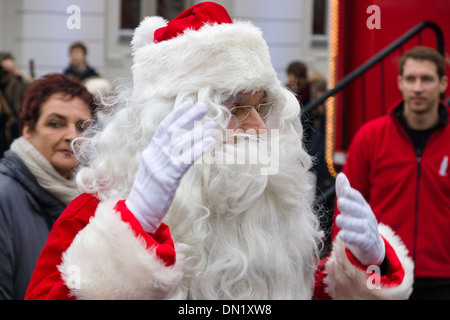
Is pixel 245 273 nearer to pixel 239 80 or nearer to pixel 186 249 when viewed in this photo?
pixel 186 249

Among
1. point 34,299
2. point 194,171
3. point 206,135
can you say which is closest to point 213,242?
point 194,171

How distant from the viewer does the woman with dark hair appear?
3.11 m

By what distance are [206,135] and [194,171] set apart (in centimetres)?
31

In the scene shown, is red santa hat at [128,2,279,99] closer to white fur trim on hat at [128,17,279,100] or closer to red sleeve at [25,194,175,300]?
white fur trim on hat at [128,17,279,100]

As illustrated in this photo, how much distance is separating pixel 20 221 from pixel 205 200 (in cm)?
125

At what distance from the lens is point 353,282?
7.56ft

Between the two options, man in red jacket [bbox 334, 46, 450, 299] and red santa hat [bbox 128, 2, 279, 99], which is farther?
man in red jacket [bbox 334, 46, 450, 299]

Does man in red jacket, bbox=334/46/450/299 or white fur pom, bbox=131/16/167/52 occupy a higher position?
white fur pom, bbox=131/16/167/52

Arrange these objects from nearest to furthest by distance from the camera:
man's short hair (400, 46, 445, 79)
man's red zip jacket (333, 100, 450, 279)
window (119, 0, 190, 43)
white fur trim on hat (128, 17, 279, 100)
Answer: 1. white fur trim on hat (128, 17, 279, 100)
2. man's red zip jacket (333, 100, 450, 279)
3. man's short hair (400, 46, 445, 79)
4. window (119, 0, 190, 43)

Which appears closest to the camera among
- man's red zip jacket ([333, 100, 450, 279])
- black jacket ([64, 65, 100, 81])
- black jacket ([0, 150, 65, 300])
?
black jacket ([0, 150, 65, 300])

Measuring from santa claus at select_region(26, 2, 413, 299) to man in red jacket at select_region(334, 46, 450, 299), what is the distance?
1.88m

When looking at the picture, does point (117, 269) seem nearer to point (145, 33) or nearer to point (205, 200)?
Answer: point (205, 200)

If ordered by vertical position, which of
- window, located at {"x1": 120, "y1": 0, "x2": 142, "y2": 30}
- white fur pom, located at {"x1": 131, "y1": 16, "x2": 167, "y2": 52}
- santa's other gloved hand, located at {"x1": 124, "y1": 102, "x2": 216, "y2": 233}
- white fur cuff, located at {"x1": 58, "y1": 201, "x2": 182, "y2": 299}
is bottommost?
white fur cuff, located at {"x1": 58, "y1": 201, "x2": 182, "y2": 299}

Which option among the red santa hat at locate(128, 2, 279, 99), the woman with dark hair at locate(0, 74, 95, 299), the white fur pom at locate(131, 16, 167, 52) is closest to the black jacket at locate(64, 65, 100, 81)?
the woman with dark hair at locate(0, 74, 95, 299)
